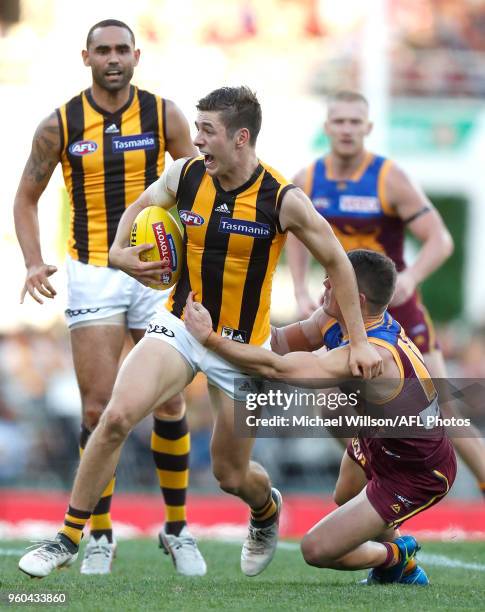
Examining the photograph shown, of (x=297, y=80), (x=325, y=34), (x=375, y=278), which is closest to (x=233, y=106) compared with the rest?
(x=375, y=278)

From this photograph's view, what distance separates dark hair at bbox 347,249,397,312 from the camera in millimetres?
5617

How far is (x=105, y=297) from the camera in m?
6.53

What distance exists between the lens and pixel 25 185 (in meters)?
6.54

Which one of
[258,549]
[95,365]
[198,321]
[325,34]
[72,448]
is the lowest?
[72,448]

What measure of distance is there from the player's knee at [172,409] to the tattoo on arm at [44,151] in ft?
4.54

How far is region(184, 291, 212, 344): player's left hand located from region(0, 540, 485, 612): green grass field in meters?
1.16

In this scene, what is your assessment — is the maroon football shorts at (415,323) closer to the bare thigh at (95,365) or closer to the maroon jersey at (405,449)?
the maroon jersey at (405,449)

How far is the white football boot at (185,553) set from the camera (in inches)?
258

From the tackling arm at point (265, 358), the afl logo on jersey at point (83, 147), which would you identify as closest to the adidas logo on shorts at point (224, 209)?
the tackling arm at point (265, 358)

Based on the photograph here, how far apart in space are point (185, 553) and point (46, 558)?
4.95 ft

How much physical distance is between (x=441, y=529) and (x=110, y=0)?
11889 mm

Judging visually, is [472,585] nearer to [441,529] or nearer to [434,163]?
[441,529]

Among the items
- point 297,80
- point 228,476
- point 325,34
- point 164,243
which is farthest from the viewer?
point 325,34

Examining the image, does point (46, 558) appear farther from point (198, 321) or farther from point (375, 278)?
point (375, 278)
